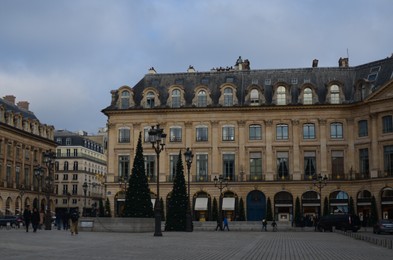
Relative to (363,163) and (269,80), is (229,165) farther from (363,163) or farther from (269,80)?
(363,163)

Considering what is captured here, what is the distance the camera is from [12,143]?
8831 centimetres

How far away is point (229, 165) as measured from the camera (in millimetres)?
74500

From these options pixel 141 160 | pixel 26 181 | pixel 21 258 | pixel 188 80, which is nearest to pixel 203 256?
pixel 21 258

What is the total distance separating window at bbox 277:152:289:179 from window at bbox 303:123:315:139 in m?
3.16

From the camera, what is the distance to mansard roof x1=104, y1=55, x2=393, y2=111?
242 ft

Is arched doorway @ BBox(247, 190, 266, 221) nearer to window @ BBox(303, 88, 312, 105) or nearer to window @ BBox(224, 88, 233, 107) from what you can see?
window @ BBox(224, 88, 233, 107)

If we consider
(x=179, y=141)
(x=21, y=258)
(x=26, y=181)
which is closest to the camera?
(x=21, y=258)

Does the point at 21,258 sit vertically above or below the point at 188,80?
below

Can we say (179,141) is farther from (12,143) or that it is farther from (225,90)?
(12,143)

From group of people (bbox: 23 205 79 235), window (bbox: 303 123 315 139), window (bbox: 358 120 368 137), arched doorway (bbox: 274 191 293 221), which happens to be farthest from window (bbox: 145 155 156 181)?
group of people (bbox: 23 205 79 235)

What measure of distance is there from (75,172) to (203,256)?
104m

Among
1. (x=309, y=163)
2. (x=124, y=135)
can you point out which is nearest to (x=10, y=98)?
(x=124, y=135)

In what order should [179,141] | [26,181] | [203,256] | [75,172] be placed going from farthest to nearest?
[75,172], [26,181], [179,141], [203,256]

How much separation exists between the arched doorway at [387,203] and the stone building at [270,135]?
121 centimetres
